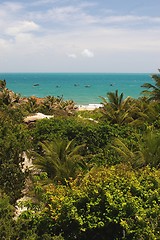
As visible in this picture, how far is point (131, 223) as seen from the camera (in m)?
6.88

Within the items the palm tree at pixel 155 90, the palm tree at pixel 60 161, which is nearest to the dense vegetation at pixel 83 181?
the palm tree at pixel 60 161

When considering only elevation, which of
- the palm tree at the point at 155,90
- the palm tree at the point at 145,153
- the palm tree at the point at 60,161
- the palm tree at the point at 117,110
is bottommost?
the palm tree at the point at 60,161

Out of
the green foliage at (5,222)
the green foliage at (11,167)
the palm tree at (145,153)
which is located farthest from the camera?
the palm tree at (145,153)

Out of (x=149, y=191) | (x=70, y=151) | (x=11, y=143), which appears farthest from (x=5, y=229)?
(x=70, y=151)

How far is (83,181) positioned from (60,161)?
4416mm

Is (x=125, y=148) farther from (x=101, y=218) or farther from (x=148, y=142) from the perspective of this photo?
(x=101, y=218)

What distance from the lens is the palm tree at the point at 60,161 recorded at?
39.3 feet

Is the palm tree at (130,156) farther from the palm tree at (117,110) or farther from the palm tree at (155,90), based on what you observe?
the palm tree at (155,90)

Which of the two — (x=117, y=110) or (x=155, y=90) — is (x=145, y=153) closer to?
(x=117, y=110)

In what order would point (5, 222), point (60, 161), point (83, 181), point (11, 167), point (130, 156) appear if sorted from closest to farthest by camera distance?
point (5, 222) → point (83, 181) → point (11, 167) → point (130, 156) → point (60, 161)

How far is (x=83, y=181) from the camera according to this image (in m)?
8.20

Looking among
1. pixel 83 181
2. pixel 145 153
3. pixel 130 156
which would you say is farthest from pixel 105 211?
pixel 130 156

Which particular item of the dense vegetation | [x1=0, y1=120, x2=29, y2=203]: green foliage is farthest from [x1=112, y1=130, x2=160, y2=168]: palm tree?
[x1=0, y1=120, x2=29, y2=203]: green foliage

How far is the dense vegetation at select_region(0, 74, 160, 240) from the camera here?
276 inches
